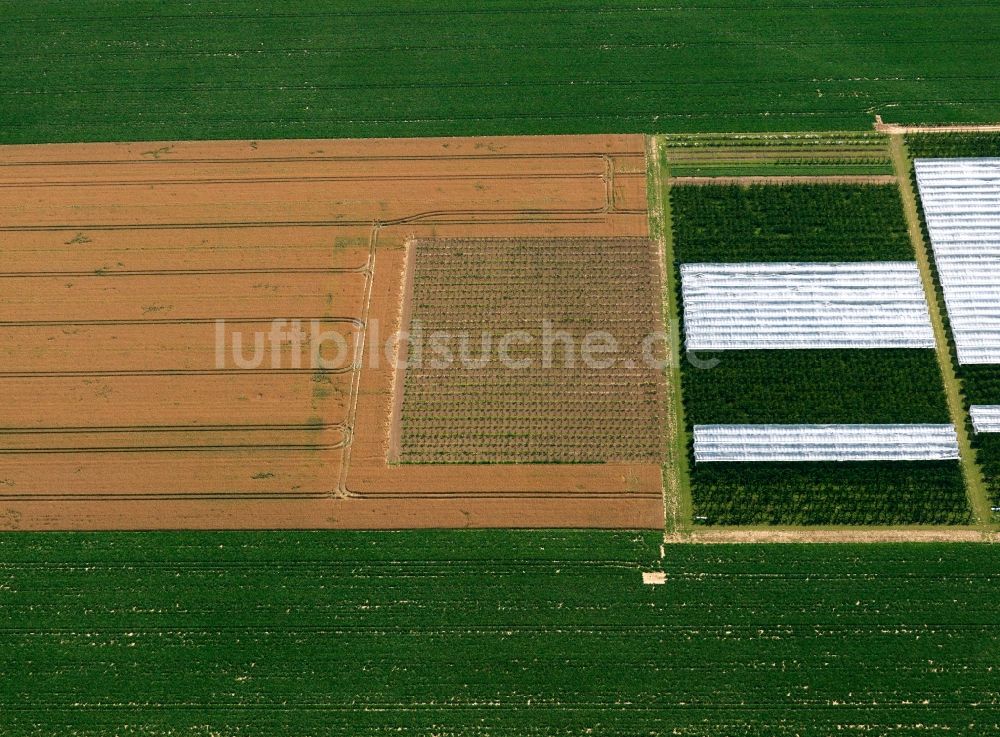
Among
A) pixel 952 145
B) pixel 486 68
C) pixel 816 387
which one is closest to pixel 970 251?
pixel 952 145

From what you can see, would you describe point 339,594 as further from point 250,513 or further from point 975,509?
point 975,509

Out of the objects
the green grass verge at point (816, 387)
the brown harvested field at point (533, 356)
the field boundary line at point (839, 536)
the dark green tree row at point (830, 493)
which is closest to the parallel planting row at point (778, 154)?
the brown harvested field at point (533, 356)

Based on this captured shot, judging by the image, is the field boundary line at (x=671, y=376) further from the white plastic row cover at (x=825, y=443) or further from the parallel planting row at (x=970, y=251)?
the parallel planting row at (x=970, y=251)

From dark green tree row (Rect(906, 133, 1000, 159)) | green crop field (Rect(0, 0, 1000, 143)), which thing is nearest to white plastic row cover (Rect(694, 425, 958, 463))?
dark green tree row (Rect(906, 133, 1000, 159))

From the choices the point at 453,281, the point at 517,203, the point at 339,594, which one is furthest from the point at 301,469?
the point at 517,203

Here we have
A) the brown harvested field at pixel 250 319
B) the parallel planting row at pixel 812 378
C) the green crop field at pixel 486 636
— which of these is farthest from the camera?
the brown harvested field at pixel 250 319

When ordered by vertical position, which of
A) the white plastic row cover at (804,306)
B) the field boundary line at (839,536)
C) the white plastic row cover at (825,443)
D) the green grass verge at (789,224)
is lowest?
the field boundary line at (839,536)
